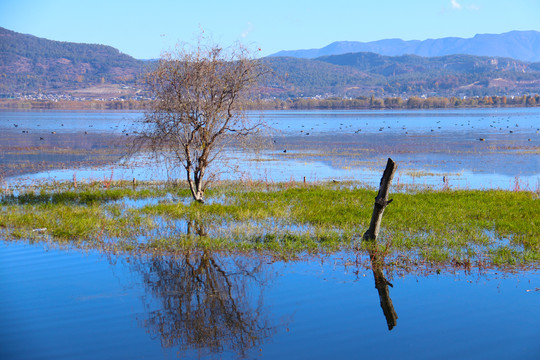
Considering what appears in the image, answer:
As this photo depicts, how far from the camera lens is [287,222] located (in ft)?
61.7

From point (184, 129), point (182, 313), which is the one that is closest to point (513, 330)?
point (182, 313)

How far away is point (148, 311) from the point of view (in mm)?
11484

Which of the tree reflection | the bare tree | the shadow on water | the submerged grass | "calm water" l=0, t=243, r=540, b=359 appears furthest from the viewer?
the bare tree

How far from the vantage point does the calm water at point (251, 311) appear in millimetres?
9945

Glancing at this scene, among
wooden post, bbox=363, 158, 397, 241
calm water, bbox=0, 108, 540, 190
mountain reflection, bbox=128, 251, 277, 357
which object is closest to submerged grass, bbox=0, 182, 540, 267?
wooden post, bbox=363, 158, 397, 241

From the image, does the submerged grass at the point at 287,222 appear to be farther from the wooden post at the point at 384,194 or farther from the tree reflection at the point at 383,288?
the wooden post at the point at 384,194

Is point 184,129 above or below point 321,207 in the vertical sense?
above

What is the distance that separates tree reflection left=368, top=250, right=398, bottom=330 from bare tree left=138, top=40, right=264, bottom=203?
9289 millimetres

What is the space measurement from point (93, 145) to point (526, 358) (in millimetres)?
51182

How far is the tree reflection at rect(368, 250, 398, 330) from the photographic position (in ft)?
37.3

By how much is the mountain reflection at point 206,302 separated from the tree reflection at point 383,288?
8.05 feet

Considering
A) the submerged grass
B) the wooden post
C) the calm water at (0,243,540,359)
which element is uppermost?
the wooden post

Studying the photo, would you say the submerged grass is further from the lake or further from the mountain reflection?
the mountain reflection

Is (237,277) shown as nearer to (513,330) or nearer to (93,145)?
(513,330)
